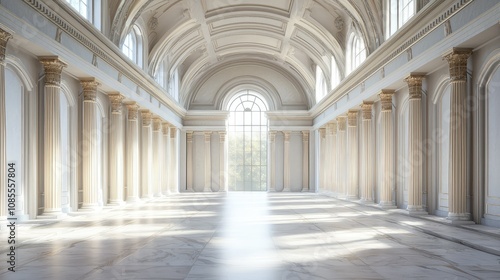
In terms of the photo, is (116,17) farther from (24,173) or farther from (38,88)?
(24,173)

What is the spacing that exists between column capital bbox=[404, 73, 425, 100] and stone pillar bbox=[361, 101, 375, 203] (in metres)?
4.98

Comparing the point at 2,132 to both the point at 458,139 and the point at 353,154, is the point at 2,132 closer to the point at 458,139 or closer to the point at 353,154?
the point at 458,139

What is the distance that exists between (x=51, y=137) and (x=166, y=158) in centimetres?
1582

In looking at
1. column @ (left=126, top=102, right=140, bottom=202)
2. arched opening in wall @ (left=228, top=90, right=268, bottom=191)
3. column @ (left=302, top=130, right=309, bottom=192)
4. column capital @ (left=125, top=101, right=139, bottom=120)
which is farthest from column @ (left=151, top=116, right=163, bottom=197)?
column @ (left=302, top=130, right=309, bottom=192)

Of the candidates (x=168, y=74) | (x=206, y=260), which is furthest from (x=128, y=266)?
(x=168, y=74)

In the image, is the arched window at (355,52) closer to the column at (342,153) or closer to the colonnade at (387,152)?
the colonnade at (387,152)

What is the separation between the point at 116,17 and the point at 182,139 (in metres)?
16.8

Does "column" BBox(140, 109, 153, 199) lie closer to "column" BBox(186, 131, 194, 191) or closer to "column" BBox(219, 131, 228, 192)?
"column" BBox(186, 131, 194, 191)

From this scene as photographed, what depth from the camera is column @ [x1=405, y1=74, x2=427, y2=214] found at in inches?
566

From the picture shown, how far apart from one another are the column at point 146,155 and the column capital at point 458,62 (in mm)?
15083

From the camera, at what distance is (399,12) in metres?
15.6

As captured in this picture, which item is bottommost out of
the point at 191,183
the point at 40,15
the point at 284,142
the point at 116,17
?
the point at 191,183

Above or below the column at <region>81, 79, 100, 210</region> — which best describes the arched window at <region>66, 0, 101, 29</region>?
above

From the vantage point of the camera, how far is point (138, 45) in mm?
22156
